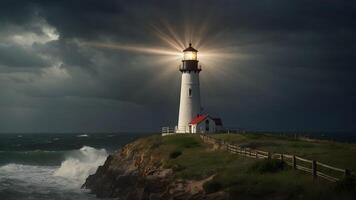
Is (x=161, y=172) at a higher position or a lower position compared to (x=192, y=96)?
lower

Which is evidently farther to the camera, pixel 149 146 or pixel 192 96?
pixel 192 96

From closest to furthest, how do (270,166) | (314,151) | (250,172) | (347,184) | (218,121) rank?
(347,184) < (270,166) < (250,172) < (314,151) < (218,121)

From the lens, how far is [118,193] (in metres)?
41.0

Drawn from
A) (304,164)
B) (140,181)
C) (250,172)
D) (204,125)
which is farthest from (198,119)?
(304,164)

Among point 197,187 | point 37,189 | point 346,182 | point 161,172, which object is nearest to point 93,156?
point 37,189

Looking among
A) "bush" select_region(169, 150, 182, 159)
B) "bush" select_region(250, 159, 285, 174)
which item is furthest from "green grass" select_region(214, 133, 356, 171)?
"bush" select_region(169, 150, 182, 159)

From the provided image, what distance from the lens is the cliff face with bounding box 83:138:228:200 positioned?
98.4 feet

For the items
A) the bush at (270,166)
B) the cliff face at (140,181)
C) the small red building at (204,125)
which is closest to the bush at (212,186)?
the cliff face at (140,181)

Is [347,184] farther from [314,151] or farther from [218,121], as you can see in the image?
[218,121]

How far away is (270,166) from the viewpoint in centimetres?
2847

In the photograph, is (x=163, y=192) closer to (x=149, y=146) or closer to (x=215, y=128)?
(x=149, y=146)

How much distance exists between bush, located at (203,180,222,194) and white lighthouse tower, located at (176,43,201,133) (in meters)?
31.8

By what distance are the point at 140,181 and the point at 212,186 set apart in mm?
11572

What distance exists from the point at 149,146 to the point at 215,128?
47.6 ft
